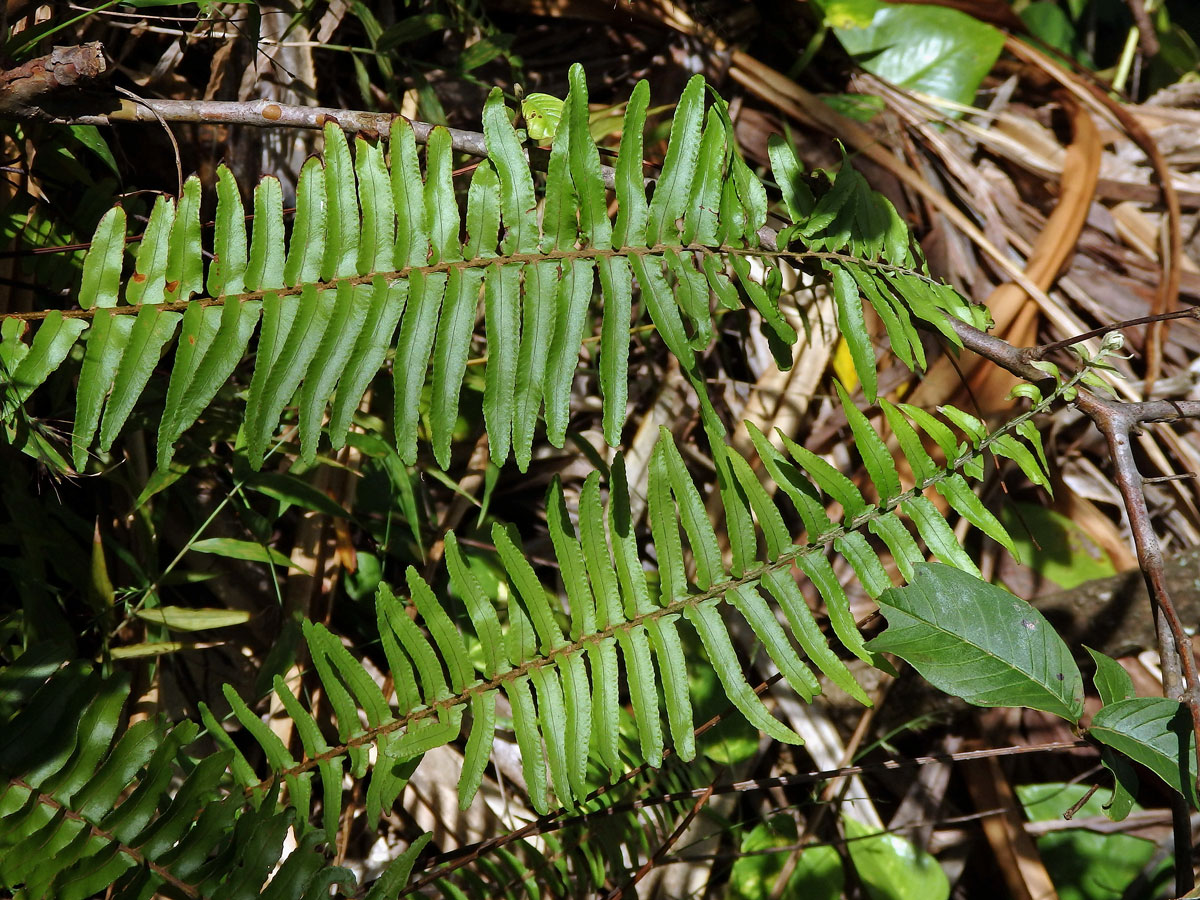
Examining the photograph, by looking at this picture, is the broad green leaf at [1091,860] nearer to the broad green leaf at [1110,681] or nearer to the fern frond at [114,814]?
the broad green leaf at [1110,681]

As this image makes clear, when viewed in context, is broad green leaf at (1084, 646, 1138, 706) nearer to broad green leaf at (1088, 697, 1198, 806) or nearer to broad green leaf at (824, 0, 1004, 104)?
broad green leaf at (1088, 697, 1198, 806)

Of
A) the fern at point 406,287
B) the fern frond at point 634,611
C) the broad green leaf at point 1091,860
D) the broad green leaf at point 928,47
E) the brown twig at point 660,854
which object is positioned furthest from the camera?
the broad green leaf at point 928,47

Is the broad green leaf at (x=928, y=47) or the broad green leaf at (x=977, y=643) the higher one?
the broad green leaf at (x=928, y=47)

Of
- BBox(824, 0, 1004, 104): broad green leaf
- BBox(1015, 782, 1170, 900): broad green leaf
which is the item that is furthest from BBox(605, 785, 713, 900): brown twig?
BBox(824, 0, 1004, 104): broad green leaf

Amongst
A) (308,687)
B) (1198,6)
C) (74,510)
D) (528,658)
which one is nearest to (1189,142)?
(1198,6)

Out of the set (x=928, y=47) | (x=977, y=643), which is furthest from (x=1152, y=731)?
(x=928, y=47)

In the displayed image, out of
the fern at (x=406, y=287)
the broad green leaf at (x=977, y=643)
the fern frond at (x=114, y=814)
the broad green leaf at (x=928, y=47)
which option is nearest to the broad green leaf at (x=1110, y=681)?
the broad green leaf at (x=977, y=643)

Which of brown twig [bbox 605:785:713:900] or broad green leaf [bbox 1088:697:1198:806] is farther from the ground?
broad green leaf [bbox 1088:697:1198:806]
